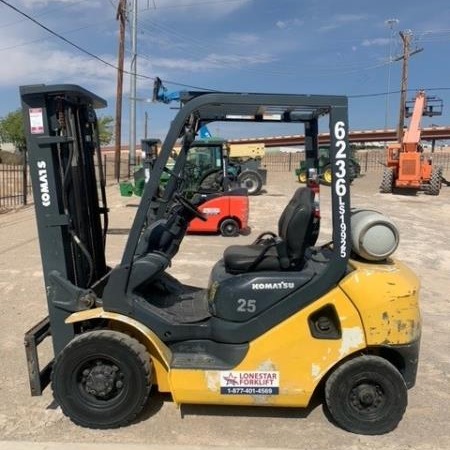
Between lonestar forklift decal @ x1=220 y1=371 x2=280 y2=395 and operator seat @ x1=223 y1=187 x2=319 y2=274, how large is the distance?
69 centimetres

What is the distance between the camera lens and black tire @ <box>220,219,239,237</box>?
1175 cm

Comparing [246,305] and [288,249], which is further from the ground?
[288,249]

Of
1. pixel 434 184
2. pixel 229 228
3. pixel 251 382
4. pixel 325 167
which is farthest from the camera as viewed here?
pixel 434 184

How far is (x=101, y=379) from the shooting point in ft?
11.8

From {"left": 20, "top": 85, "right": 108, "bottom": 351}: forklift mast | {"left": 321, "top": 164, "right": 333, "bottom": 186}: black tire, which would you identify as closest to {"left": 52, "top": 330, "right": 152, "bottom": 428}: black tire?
{"left": 20, "top": 85, "right": 108, "bottom": 351}: forklift mast

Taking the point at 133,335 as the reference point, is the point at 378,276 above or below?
above

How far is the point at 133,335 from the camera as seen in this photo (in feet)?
12.5

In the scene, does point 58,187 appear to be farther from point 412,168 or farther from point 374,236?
point 412,168

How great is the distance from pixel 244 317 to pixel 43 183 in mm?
1653

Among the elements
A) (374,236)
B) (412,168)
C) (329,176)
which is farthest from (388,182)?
(374,236)

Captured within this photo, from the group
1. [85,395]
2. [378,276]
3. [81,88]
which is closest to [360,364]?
[378,276]

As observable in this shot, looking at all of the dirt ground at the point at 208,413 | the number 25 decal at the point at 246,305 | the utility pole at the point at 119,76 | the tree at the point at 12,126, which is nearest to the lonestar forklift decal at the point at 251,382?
the dirt ground at the point at 208,413

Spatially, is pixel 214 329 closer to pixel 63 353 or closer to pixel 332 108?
pixel 63 353

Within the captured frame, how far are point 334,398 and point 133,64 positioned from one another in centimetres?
2790
